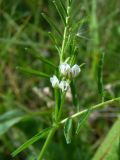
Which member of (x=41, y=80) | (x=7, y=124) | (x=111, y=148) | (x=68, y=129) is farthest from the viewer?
(x=41, y=80)

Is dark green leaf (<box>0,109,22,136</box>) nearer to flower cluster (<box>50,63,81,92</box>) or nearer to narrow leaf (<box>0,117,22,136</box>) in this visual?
narrow leaf (<box>0,117,22,136</box>)

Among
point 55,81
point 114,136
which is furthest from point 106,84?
point 55,81

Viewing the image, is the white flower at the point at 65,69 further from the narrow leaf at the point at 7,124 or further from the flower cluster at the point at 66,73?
the narrow leaf at the point at 7,124

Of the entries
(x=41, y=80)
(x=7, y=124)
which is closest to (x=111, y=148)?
(x=7, y=124)

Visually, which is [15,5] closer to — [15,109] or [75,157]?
[15,109]

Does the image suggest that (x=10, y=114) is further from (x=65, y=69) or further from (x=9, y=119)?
(x=65, y=69)
